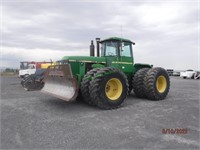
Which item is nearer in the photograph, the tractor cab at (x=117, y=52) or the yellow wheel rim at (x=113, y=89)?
the yellow wheel rim at (x=113, y=89)

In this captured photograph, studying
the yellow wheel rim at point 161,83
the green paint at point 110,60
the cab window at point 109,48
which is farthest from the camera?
the yellow wheel rim at point 161,83

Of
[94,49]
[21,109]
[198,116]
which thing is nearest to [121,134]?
[198,116]

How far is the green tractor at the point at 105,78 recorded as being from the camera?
737 cm

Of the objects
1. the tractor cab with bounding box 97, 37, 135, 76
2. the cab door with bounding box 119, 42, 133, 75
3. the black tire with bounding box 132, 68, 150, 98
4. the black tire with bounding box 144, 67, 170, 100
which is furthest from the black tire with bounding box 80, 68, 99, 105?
the black tire with bounding box 144, 67, 170, 100

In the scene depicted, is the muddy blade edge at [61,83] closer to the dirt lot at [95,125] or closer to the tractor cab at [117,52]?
the dirt lot at [95,125]

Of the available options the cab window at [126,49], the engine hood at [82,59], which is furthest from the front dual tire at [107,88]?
the cab window at [126,49]

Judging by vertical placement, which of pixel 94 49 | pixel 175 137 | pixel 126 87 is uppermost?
pixel 94 49

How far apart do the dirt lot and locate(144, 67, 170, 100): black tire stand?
0.78 metres

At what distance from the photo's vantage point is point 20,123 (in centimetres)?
589

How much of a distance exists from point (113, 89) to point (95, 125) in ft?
8.10

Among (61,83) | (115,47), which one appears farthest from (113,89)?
(115,47)

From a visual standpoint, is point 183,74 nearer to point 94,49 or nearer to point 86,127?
point 94,49

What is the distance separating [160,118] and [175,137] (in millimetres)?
1369

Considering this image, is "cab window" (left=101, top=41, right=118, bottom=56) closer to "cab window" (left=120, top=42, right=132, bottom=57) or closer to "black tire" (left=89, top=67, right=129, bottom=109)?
"cab window" (left=120, top=42, right=132, bottom=57)
